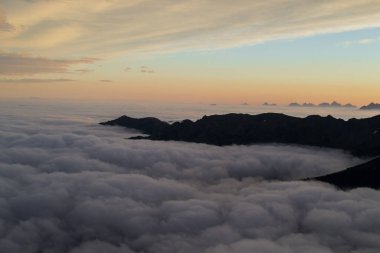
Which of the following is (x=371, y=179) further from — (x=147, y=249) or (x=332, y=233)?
(x=147, y=249)

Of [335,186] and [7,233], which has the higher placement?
[335,186]

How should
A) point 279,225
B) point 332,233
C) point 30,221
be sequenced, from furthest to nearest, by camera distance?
point 30,221
point 279,225
point 332,233

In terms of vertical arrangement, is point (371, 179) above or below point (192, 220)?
above

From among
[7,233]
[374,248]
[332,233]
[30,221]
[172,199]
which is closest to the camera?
[374,248]

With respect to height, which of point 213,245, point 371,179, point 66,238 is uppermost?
point 371,179

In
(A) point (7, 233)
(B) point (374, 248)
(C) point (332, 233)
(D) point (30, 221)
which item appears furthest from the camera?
(D) point (30, 221)

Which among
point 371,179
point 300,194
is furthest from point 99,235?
point 371,179

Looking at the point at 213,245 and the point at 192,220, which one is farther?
the point at 192,220

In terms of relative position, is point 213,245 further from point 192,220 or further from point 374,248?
point 374,248

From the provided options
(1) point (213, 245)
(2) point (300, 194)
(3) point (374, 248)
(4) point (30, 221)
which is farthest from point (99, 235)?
(3) point (374, 248)
